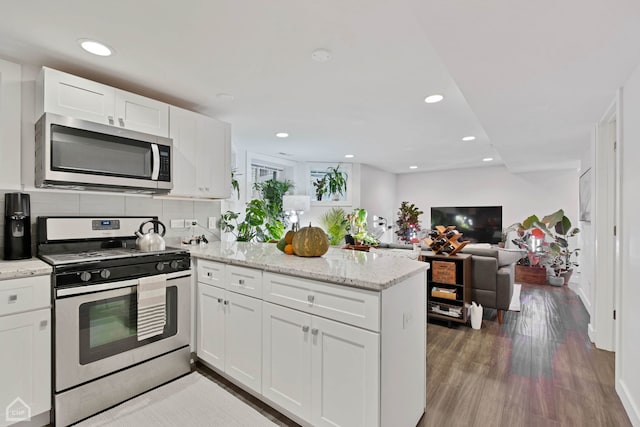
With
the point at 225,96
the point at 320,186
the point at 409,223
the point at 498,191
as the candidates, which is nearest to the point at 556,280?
the point at 498,191

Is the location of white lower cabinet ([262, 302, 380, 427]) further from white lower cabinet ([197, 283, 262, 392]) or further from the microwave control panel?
the microwave control panel

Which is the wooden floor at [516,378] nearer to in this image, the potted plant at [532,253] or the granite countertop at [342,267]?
the granite countertop at [342,267]

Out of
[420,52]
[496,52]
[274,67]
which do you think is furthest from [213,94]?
[496,52]

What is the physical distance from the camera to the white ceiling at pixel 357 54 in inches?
59.4

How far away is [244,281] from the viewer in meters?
2.07

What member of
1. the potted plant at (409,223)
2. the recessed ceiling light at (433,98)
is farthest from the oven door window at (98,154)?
the potted plant at (409,223)

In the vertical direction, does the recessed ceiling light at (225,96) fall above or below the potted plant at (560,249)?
above

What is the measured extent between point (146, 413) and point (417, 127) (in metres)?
3.83

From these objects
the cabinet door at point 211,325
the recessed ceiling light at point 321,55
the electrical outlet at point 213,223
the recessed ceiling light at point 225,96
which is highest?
the recessed ceiling light at point 225,96

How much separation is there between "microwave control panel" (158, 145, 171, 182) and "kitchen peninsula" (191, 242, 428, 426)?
0.92 metres

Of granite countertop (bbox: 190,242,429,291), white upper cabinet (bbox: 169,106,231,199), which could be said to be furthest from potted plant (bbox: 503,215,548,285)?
white upper cabinet (bbox: 169,106,231,199)

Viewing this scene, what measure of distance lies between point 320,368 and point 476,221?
6.66 meters

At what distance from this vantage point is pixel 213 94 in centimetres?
277

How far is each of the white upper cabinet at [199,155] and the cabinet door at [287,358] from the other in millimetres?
1566
